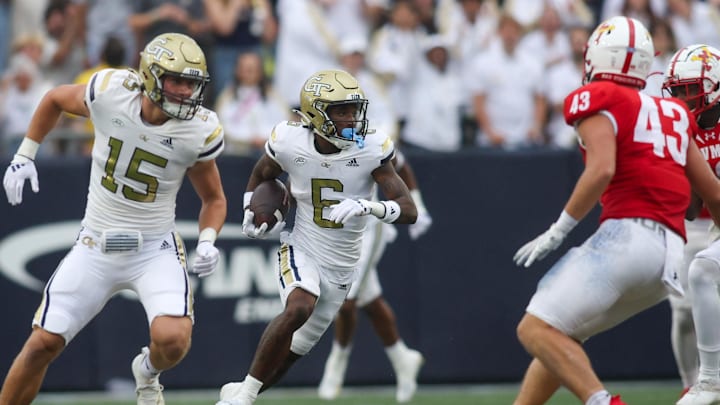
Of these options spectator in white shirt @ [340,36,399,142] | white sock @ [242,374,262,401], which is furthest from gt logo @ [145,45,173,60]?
spectator in white shirt @ [340,36,399,142]

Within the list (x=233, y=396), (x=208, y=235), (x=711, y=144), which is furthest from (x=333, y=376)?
(x=711, y=144)

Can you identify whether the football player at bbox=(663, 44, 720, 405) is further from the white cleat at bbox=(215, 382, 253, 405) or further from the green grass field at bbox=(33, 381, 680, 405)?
the white cleat at bbox=(215, 382, 253, 405)

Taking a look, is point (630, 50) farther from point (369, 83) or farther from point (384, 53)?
point (384, 53)

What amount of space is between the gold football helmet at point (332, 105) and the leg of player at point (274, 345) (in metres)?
0.81

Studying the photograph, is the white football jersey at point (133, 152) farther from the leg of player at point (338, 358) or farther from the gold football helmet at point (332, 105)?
the leg of player at point (338, 358)

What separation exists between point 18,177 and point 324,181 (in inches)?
61.6

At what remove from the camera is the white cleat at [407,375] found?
8.30 metres

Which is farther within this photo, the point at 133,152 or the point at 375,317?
the point at 375,317

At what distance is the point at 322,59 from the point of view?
1068 centimetres

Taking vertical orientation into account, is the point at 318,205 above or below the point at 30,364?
above

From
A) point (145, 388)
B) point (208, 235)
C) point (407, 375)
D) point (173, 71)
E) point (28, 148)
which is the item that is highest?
point (173, 71)

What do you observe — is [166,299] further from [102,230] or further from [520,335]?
[520,335]

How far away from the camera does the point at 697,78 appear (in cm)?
643

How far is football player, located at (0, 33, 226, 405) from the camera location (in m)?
5.99
